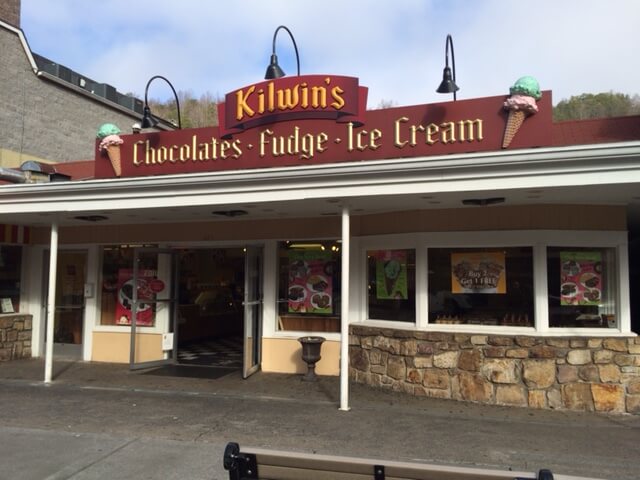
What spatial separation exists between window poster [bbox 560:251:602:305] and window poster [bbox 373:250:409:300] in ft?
6.72

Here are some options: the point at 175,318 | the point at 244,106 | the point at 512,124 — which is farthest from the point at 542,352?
the point at 175,318

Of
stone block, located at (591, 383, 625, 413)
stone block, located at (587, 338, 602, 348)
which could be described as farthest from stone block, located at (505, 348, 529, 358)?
stone block, located at (591, 383, 625, 413)

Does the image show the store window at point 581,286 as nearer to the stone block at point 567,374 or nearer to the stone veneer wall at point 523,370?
the stone veneer wall at point 523,370

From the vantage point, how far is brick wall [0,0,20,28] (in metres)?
13.1

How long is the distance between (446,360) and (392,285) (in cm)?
134

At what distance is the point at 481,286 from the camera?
6953 mm

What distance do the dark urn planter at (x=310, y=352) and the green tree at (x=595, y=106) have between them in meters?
16.1

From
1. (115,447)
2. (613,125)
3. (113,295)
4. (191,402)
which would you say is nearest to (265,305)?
(191,402)

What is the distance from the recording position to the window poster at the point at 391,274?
24.3ft

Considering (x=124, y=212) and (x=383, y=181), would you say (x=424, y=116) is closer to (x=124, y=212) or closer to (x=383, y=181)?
(x=383, y=181)

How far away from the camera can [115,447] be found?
16.3ft

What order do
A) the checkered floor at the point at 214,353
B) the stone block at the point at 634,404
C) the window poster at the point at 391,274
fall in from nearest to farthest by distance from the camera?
the stone block at the point at 634,404, the window poster at the point at 391,274, the checkered floor at the point at 214,353

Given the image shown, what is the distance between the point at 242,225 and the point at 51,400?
3789mm

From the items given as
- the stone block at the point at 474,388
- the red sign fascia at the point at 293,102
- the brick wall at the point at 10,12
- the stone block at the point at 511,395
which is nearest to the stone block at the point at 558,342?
the stone block at the point at 511,395
